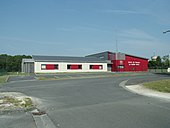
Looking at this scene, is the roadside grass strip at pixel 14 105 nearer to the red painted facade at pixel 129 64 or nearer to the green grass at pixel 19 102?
the green grass at pixel 19 102

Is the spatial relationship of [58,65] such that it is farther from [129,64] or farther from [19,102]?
[19,102]

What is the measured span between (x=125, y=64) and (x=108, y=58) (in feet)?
17.9

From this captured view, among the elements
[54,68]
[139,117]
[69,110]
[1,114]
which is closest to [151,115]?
[139,117]

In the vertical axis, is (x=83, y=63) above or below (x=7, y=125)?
above

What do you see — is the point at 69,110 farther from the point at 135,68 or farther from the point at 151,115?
the point at 135,68

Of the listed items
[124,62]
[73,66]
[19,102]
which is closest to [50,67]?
[73,66]

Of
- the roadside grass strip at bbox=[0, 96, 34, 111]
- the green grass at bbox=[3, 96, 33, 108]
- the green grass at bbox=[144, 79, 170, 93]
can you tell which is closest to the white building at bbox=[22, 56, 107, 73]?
the green grass at bbox=[144, 79, 170, 93]

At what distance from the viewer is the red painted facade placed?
5517 centimetres

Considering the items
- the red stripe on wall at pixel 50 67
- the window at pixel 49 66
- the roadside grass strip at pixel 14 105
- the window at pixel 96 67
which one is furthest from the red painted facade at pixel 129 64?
the roadside grass strip at pixel 14 105

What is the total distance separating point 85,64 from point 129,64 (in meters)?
14.0

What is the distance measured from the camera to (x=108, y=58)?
5784 centimetres

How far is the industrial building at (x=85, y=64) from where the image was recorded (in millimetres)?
46750

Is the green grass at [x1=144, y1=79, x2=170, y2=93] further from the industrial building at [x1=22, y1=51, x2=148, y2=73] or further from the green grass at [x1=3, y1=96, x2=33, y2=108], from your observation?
the industrial building at [x1=22, y1=51, x2=148, y2=73]

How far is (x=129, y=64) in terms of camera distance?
2228 inches
